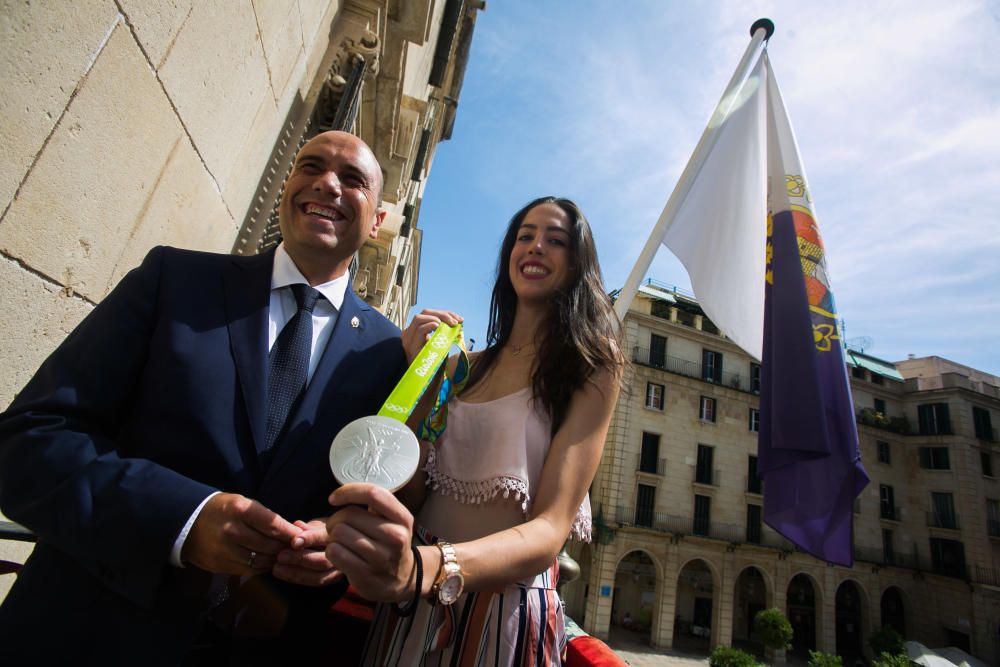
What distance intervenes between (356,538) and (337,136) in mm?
1575

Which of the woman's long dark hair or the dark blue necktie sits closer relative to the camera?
the dark blue necktie

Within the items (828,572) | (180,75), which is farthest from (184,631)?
(828,572)

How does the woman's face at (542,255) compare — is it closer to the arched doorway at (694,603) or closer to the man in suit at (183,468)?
the man in suit at (183,468)

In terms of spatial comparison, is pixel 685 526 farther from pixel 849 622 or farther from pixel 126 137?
pixel 126 137

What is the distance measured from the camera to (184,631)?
3.78ft

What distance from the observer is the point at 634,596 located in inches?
1062

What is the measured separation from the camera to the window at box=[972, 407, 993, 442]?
3328cm

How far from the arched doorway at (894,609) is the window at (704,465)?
55.1 feet

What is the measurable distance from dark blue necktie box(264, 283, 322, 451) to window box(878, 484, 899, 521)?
41598 mm

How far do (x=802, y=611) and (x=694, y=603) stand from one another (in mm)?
8085

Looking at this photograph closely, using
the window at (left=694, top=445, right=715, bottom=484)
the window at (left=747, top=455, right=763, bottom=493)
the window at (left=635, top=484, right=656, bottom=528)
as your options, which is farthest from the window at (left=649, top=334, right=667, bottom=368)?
the window at (left=747, top=455, right=763, bottom=493)

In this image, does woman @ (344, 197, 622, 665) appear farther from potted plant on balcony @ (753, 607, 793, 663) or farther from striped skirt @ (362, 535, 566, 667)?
potted plant on balcony @ (753, 607, 793, 663)

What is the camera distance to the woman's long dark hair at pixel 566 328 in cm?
170

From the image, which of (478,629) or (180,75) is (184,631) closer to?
(478,629)
